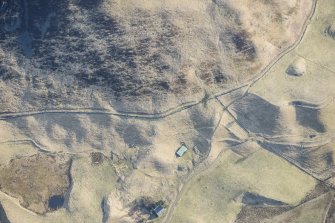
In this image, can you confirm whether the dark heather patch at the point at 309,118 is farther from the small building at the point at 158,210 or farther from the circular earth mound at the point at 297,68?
the small building at the point at 158,210

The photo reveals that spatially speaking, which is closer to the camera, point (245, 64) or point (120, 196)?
point (245, 64)

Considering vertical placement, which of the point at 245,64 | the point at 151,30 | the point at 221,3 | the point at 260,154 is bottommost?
the point at 260,154

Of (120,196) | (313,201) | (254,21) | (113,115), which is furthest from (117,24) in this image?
(313,201)

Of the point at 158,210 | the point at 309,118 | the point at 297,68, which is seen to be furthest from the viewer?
the point at 158,210

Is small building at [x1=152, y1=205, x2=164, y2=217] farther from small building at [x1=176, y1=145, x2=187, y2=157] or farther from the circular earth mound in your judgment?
the circular earth mound

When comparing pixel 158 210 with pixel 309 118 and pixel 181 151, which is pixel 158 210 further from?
pixel 309 118

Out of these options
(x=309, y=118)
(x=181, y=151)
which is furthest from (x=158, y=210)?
(x=309, y=118)

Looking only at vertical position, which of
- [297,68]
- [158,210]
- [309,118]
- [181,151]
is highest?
[297,68]

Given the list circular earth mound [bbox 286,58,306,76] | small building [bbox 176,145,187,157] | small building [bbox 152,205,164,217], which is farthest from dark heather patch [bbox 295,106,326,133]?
small building [bbox 152,205,164,217]

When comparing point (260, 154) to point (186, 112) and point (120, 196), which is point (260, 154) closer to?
point (186, 112)

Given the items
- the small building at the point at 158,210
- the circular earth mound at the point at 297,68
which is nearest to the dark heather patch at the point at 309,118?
the circular earth mound at the point at 297,68

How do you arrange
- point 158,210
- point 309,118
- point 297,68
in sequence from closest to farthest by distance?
point 297,68 < point 309,118 < point 158,210
